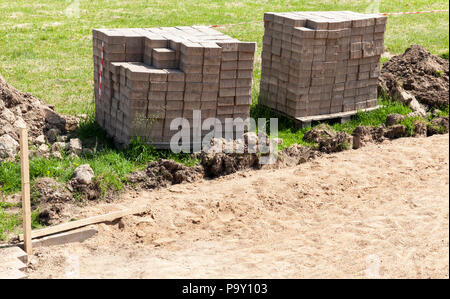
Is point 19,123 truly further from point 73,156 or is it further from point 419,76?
point 419,76

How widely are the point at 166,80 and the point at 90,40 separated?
8.93 meters

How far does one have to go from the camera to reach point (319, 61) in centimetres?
1273

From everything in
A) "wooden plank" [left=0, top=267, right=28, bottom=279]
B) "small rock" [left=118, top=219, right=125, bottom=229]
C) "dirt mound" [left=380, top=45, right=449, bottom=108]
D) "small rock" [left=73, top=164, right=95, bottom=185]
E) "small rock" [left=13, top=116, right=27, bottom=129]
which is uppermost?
"dirt mound" [left=380, top=45, right=449, bottom=108]

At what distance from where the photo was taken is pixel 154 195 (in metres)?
10.3

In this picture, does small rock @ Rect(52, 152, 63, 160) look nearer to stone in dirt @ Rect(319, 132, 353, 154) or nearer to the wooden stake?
the wooden stake

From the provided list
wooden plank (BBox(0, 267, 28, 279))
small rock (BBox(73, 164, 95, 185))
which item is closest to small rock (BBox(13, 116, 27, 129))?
A: small rock (BBox(73, 164, 95, 185))

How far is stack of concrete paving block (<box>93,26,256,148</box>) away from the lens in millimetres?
10953

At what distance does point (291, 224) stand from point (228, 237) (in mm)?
994

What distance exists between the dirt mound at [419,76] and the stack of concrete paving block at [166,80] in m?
4.26

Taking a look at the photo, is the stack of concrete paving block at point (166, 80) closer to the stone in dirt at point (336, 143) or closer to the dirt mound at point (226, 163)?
the dirt mound at point (226, 163)

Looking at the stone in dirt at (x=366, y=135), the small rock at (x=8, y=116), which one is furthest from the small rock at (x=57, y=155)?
the stone in dirt at (x=366, y=135)

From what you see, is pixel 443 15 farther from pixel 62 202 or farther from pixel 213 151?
pixel 62 202

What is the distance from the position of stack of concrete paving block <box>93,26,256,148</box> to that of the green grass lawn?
0.48 m

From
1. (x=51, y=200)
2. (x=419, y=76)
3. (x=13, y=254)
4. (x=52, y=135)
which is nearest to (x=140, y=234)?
(x=51, y=200)
